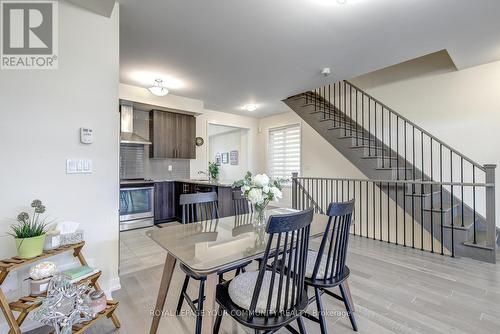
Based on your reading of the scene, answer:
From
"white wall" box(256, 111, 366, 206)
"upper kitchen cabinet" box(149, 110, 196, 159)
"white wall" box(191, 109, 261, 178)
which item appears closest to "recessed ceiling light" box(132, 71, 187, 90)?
"upper kitchen cabinet" box(149, 110, 196, 159)

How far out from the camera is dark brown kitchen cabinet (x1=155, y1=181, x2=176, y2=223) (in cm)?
474

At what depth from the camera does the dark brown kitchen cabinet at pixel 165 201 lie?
4.74 meters

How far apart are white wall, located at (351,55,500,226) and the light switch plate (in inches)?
197

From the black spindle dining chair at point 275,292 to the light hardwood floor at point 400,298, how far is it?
1.88ft

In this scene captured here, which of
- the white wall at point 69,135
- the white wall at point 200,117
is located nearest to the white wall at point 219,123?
the white wall at point 200,117

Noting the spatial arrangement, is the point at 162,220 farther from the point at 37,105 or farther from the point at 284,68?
the point at 284,68

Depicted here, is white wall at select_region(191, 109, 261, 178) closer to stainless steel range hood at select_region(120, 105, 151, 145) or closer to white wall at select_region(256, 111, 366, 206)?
white wall at select_region(256, 111, 366, 206)

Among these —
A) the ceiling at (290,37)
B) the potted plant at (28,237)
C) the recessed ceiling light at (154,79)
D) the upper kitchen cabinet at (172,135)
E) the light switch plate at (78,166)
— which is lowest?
the potted plant at (28,237)

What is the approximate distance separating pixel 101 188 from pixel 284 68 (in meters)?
2.95

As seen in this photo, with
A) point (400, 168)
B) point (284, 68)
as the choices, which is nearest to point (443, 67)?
point (400, 168)

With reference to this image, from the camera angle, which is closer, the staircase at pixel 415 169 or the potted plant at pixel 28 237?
the potted plant at pixel 28 237

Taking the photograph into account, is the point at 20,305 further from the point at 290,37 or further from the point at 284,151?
the point at 284,151

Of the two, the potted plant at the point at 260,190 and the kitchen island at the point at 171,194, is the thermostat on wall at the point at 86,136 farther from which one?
the kitchen island at the point at 171,194

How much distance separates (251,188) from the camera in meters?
1.76
